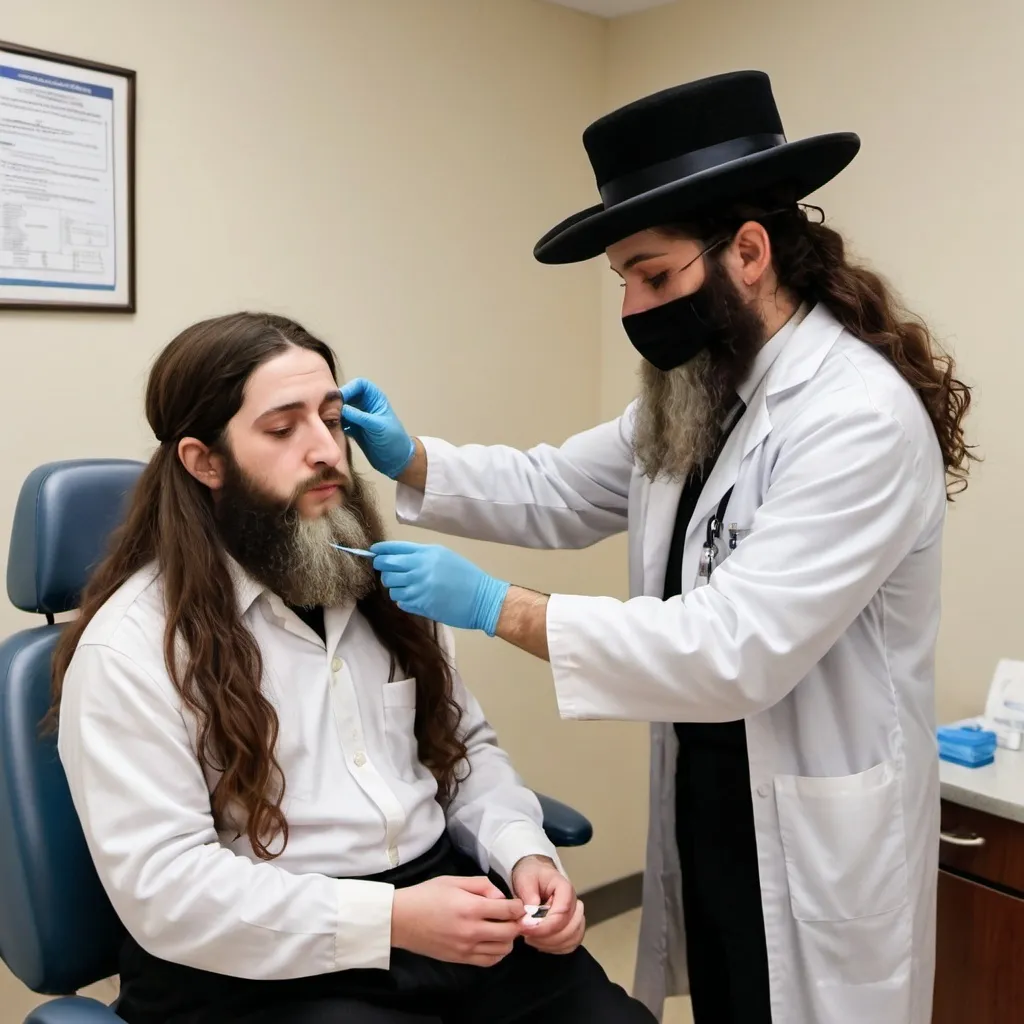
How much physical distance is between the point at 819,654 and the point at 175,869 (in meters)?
0.83

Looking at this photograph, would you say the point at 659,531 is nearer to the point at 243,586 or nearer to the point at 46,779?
the point at 243,586

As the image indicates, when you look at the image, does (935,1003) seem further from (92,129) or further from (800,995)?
(92,129)

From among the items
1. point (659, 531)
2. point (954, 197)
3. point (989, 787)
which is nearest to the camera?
point (659, 531)

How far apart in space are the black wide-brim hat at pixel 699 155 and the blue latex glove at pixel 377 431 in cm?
43

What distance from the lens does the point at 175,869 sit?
125 centimetres

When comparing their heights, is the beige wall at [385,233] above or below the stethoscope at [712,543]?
above

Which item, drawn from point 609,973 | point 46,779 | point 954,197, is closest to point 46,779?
point 46,779

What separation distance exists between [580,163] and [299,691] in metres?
1.84

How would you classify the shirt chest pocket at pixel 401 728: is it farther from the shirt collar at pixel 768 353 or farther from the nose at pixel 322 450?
the shirt collar at pixel 768 353

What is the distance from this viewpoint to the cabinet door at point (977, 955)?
5.76ft

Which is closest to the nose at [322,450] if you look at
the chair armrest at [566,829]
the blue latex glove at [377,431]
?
the blue latex glove at [377,431]

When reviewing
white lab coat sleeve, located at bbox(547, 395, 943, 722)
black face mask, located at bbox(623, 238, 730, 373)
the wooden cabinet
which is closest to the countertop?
the wooden cabinet

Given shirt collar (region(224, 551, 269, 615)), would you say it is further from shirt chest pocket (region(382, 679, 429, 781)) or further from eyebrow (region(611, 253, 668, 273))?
eyebrow (region(611, 253, 668, 273))

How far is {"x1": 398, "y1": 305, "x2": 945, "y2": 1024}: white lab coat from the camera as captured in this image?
1.35 meters
